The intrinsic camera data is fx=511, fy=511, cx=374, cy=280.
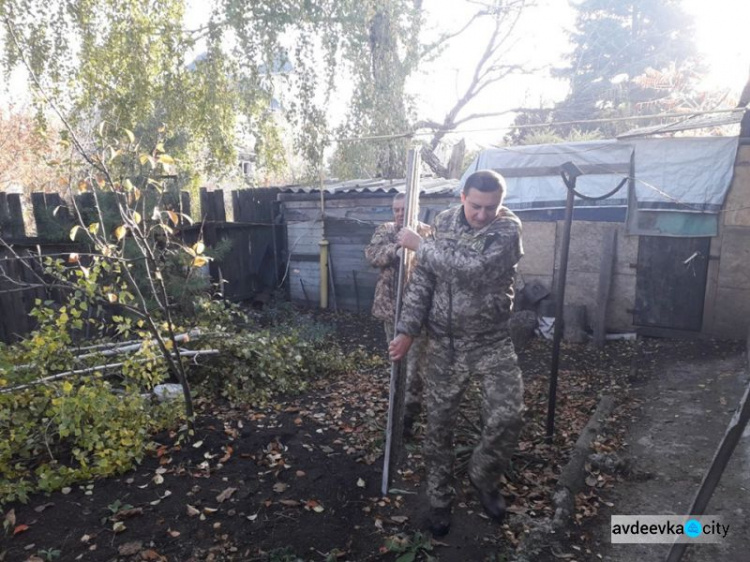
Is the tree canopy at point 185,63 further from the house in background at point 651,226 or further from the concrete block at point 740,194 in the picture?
the concrete block at point 740,194

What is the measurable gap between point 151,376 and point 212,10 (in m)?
6.14

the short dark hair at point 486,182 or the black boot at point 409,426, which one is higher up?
the short dark hair at point 486,182

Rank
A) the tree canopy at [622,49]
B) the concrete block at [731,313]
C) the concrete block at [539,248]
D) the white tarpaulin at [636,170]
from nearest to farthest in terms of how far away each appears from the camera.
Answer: the white tarpaulin at [636,170], the concrete block at [731,313], the concrete block at [539,248], the tree canopy at [622,49]

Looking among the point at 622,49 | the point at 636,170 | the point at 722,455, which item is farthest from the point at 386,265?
the point at 622,49

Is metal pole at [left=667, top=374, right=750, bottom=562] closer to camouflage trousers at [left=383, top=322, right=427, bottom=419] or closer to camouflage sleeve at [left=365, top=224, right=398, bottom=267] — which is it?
camouflage trousers at [left=383, top=322, right=427, bottom=419]

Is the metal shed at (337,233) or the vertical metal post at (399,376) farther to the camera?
the metal shed at (337,233)

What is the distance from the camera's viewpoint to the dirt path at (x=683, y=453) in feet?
10.1

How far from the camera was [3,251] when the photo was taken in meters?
6.07

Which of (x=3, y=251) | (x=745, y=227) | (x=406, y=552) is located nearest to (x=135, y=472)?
(x=406, y=552)

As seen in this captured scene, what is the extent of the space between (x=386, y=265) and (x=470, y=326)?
1.60 m

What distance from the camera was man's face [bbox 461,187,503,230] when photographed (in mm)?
3021

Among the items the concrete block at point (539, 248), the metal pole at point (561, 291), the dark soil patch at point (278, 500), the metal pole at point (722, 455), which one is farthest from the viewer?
the concrete block at point (539, 248)

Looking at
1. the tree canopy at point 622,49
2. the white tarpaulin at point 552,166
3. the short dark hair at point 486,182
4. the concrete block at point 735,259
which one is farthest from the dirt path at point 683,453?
the tree canopy at point 622,49

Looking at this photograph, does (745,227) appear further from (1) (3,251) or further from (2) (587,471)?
(1) (3,251)
